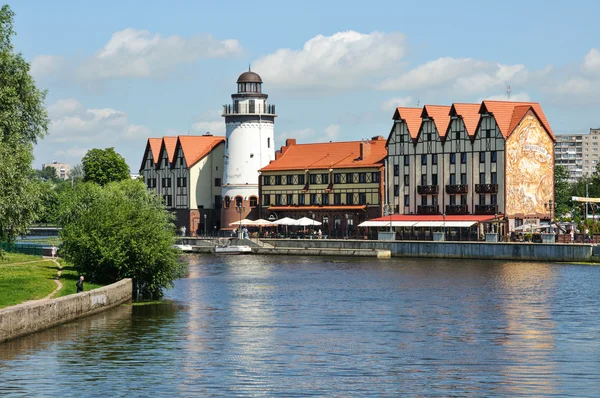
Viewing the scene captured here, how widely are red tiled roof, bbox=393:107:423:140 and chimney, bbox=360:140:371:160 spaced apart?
7.61 meters

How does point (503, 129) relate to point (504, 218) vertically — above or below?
above

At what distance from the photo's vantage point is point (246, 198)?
502ft

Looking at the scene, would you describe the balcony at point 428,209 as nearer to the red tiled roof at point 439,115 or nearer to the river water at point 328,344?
the red tiled roof at point 439,115

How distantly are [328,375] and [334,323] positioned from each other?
16484mm

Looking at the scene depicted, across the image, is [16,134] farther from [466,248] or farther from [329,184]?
[329,184]

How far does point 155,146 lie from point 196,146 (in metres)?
12.2

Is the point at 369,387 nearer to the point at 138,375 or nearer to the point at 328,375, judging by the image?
the point at 328,375

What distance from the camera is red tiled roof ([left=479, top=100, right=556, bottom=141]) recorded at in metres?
125

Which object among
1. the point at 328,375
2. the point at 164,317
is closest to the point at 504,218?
the point at 164,317

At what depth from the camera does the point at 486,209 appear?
12544 cm

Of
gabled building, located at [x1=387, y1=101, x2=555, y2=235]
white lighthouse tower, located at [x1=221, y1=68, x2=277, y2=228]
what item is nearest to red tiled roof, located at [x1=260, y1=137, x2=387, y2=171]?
white lighthouse tower, located at [x1=221, y1=68, x2=277, y2=228]

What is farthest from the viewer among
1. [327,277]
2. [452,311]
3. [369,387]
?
[327,277]

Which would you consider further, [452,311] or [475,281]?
[475,281]

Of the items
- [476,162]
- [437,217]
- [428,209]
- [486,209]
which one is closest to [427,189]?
[428,209]
